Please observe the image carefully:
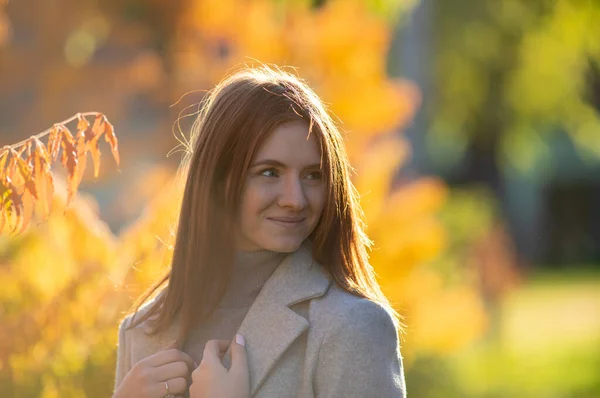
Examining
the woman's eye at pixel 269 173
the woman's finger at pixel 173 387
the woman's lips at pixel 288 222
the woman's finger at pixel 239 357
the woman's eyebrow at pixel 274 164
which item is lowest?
the woman's finger at pixel 173 387

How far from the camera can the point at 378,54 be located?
7.91 metres

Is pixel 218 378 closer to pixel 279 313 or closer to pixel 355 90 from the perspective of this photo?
pixel 279 313

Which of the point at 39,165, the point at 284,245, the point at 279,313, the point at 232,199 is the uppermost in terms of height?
the point at 39,165

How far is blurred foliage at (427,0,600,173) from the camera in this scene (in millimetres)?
14055

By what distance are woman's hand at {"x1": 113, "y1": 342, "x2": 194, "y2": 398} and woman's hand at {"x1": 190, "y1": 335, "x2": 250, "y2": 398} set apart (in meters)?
0.06

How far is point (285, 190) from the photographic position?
108 inches

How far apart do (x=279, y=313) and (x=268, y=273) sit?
0.19 metres

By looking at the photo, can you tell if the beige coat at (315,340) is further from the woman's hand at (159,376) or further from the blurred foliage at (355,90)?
the blurred foliage at (355,90)

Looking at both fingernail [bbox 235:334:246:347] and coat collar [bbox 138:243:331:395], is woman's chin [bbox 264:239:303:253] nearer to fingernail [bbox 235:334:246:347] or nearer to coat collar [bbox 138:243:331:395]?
coat collar [bbox 138:243:331:395]

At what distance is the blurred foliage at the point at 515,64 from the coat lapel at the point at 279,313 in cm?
1151

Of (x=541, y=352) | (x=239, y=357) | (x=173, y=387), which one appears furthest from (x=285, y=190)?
(x=541, y=352)

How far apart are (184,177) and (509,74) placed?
13161 mm

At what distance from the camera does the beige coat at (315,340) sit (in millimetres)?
2660

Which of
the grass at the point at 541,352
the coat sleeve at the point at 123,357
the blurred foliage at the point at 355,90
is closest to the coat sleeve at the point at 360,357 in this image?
the coat sleeve at the point at 123,357
